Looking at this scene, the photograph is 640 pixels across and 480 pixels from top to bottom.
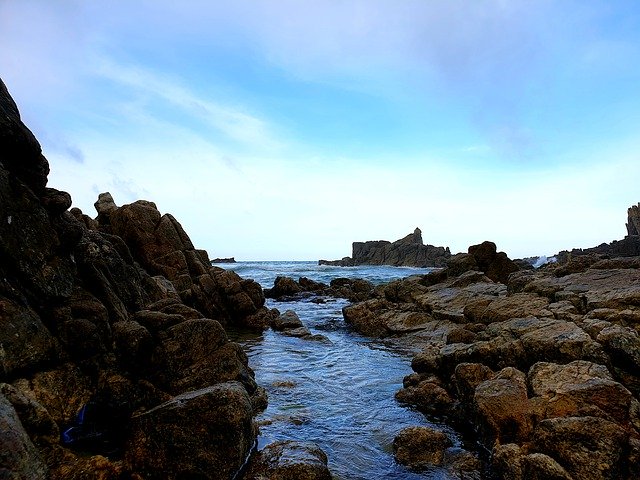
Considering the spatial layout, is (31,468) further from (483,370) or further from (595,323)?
(595,323)

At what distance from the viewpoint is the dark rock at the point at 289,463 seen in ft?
26.2

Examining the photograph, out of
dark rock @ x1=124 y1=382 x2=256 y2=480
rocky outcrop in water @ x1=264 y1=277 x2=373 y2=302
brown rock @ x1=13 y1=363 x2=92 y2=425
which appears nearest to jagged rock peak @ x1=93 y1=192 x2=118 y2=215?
rocky outcrop in water @ x1=264 y1=277 x2=373 y2=302

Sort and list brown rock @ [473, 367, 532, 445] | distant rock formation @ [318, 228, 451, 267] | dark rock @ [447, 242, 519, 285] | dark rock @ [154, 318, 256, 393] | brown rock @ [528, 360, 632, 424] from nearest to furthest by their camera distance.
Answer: brown rock @ [528, 360, 632, 424] → brown rock @ [473, 367, 532, 445] → dark rock @ [154, 318, 256, 393] → dark rock @ [447, 242, 519, 285] → distant rock formation @ [318, 228, 451, 267]

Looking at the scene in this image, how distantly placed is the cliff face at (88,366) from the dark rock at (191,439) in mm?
20

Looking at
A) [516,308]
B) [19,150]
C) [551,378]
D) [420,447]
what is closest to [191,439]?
[420,447]

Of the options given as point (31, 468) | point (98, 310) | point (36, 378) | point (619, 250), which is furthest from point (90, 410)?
point (619, 250)

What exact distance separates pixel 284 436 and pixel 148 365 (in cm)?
460

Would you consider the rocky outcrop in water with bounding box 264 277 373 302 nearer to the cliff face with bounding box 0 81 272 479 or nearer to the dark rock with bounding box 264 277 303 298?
the dark rock with bounding box 264 277 303 298

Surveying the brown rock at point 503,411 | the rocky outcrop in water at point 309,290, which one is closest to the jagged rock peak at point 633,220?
the rocky outcrop in water at point 309,290

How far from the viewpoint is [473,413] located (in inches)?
415

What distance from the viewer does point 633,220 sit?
3686 inches

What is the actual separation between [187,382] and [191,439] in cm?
427

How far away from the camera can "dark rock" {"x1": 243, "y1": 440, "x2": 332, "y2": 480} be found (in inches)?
314

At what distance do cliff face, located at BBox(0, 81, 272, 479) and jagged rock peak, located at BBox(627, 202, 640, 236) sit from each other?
11000 centimetres
